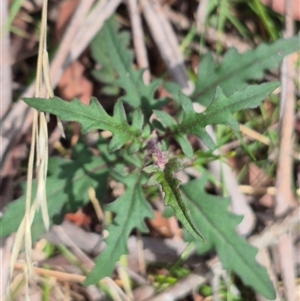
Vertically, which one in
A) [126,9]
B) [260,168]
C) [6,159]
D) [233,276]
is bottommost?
[233,276]

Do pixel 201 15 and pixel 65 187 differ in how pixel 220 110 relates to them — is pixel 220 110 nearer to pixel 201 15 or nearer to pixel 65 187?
pixel 65 187

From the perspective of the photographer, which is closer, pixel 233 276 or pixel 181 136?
pixel 181 136

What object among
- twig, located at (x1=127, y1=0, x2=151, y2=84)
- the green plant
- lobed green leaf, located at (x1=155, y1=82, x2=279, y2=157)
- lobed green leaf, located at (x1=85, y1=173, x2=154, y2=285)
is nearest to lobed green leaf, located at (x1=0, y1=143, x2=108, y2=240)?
the green plant

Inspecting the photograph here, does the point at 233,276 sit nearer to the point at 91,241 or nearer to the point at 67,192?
the point at 91,241

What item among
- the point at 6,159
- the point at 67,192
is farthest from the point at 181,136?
the point at 6,159

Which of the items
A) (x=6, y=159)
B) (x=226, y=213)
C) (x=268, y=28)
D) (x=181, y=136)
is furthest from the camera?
(x=268, y=28)

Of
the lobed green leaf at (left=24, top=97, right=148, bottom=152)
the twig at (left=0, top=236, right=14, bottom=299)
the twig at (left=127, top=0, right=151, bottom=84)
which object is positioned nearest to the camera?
the lobed green leaf at (left=24, top=97, right=148, bottom=152)

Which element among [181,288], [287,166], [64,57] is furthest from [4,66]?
[287,166]

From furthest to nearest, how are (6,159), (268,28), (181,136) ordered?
(268,28) < (6,159) < (181,136)

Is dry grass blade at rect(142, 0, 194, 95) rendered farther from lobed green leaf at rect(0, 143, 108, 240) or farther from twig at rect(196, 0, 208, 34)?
lobed green leaf at rect(0, 143, 108, 240)
